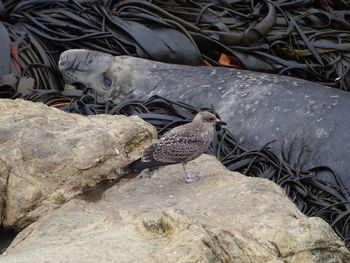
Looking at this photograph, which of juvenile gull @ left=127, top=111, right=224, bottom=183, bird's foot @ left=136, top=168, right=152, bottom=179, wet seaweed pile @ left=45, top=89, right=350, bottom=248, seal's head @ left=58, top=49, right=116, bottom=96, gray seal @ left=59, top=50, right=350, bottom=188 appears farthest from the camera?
seal's head @ left=58, top=49, right=116, bottom=96

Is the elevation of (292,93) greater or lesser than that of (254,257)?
lesser

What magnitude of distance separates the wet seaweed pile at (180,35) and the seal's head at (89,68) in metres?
0.18

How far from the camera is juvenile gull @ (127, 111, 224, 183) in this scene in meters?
4.77

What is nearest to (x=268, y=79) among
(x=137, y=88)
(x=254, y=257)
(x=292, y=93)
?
(x=292, y=93)

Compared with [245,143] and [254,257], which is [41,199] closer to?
[254,257]

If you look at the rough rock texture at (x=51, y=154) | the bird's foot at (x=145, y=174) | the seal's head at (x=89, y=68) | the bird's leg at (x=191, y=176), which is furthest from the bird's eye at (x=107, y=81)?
the bird's leg at (x=191, y=176)

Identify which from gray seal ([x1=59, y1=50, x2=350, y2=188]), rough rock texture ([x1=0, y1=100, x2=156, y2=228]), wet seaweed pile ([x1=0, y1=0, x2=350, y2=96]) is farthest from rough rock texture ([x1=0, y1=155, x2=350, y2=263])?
wet seaweed pile ([x1=0, y1=0, x2=350, y2=96])

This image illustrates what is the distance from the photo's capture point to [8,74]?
7004mm

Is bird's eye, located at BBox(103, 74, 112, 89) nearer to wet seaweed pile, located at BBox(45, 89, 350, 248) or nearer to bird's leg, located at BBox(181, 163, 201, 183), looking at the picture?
wet seaweed pile, located at BBox(45, 89, 350, 248)

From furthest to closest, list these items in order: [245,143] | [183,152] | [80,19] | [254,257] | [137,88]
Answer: [80,19], [137,88], [245,143], [183,152], [254,257]

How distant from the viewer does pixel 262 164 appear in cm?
590

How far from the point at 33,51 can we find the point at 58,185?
2917 millimetres

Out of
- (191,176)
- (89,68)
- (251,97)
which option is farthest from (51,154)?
(89,68)

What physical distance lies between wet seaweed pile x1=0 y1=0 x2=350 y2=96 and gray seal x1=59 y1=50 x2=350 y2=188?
280 mm
